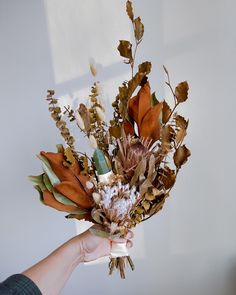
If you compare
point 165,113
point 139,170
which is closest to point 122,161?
point 139,170

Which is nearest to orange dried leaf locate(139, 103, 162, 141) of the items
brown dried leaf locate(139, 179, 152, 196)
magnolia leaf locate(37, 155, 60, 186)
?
brown dried leaf locate(139, 179, 152, 196)

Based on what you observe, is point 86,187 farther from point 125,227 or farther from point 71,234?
point 71,234

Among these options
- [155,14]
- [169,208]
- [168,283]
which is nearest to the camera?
[155,14]

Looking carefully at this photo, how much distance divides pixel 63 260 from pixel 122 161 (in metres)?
0.37

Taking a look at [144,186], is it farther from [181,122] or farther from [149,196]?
[181,122]

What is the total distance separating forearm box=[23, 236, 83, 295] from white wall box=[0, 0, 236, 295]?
1.31ft

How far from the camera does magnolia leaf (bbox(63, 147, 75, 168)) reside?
73 centimetres

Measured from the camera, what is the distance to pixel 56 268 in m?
0.88

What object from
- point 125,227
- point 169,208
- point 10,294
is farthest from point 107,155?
point 169,208

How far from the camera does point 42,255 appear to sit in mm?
1374

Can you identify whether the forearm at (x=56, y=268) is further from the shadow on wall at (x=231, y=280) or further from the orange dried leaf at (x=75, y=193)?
the shadow on wall at (x=231, y=280)

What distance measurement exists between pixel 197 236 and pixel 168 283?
274 millimetres

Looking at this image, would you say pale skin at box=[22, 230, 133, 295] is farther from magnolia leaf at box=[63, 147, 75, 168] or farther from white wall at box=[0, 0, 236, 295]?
white wall at box=[0, 0, 236, 295]

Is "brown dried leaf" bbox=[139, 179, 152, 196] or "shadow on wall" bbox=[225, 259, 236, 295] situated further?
"shadow on wall" bbox=[225, 259, 236, 295]
